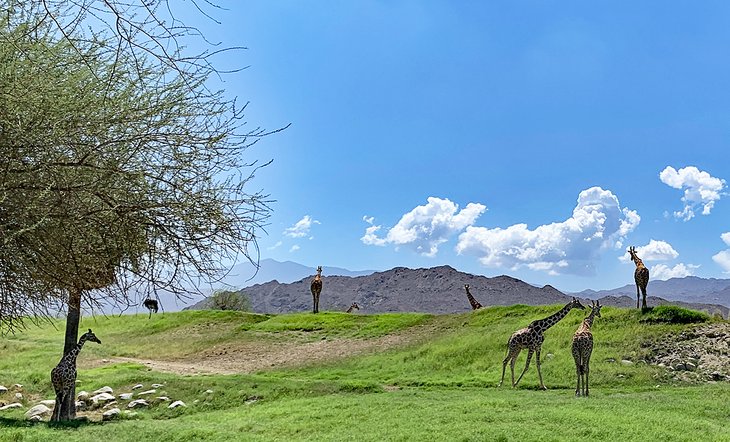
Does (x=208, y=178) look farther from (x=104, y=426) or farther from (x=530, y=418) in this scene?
(x=104, y=426)

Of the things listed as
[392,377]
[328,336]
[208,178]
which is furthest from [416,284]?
[208,178]

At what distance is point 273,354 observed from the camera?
87.9 feet

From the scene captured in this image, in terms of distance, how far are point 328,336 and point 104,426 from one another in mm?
17738

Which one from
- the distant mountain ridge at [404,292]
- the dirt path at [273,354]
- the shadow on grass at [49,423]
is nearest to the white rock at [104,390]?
the shadow on grass at [49,423]

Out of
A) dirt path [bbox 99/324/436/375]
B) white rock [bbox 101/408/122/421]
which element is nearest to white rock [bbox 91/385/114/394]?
white rock [bbox 101/408/122/421]

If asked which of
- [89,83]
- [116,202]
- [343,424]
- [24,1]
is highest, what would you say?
[24,1]

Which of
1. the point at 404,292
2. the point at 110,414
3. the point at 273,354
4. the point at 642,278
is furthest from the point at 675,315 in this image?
the point at 404,292

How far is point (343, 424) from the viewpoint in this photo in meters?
11.4

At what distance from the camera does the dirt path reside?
24.1m

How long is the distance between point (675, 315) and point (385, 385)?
11.1 metres

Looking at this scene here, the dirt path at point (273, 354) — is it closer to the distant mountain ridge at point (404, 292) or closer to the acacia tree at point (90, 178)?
the acacia tree at point (90, 178)

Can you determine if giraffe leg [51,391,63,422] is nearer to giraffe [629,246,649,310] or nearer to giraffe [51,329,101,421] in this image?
giraffe [51,329,101,421]

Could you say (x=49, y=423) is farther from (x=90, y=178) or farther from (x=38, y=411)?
(x=90, y=178)

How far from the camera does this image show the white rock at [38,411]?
1431 centimetres
